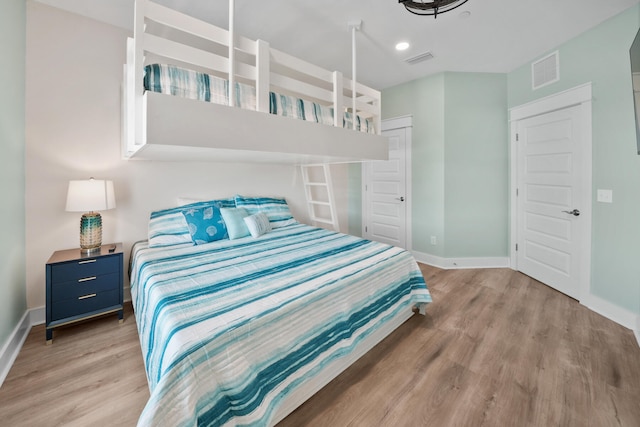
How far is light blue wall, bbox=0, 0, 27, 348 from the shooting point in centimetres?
167

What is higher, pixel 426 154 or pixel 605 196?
pixel 426 154

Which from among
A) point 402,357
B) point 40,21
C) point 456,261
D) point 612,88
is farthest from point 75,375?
point 612,88

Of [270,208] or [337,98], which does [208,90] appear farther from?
[270,208]

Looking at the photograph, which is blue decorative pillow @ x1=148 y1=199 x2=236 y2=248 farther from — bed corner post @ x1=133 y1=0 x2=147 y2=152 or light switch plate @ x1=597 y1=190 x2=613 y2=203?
light switch plate @ x1=597 y1=190 x2=613 y2=203

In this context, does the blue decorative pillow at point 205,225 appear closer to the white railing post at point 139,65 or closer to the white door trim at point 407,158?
the white railing post at point 139,65

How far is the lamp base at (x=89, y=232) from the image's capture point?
213 cm

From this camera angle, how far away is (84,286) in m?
1.99

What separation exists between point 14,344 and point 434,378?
107 inches

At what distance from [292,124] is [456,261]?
9.65ft

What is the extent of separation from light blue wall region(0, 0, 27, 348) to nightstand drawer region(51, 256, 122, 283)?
9.4 inches

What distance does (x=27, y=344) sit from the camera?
6.13ft

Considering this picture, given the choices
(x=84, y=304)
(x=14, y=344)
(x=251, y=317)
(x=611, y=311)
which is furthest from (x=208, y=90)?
(x=611, y=311)

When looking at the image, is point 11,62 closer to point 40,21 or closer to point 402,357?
point 40,21

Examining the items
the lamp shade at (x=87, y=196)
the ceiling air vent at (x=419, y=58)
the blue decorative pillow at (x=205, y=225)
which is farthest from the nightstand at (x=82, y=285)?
the ceiling air vent at (x=419, y=58)
